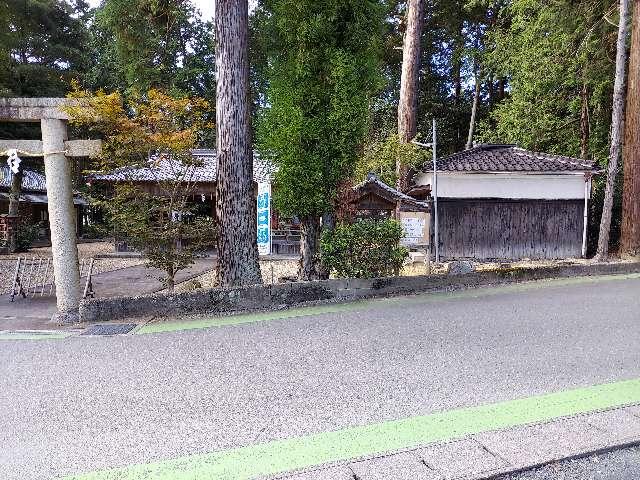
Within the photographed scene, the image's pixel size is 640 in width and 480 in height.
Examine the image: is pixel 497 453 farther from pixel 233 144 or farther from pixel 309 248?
pixel 309 248

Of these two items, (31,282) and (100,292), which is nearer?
(100,292)

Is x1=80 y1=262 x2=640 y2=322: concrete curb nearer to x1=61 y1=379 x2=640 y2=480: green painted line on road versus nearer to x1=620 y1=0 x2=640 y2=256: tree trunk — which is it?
x1=61 y1=379 x2=640 y2=480: green painted line on road

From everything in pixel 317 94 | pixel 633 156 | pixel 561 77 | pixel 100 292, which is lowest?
pixel 100 292

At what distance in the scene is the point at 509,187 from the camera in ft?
45.2

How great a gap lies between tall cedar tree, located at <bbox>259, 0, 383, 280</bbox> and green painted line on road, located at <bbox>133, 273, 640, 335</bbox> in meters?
1.39

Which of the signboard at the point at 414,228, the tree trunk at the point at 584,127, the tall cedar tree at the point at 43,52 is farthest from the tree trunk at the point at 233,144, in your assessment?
the tall cedar tree at the point at 43,52

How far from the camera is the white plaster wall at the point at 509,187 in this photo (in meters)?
13.7

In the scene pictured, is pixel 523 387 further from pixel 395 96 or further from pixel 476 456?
pixel 395 96

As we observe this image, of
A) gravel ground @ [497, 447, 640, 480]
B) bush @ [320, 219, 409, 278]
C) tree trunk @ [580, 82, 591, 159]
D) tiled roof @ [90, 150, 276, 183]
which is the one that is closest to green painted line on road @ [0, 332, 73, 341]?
tiled roof @ [90, 150, 276, 183]

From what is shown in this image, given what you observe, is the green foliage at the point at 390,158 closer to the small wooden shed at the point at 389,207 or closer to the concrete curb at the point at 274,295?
the small wooden shed at the point at 389,207

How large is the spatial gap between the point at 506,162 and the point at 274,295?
10159 millimetres

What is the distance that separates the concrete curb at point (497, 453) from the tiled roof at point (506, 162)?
11.3m

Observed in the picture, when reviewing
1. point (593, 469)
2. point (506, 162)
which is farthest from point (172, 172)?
point (506, 162)

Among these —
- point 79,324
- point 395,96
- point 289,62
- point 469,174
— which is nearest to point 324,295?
point 79,324
